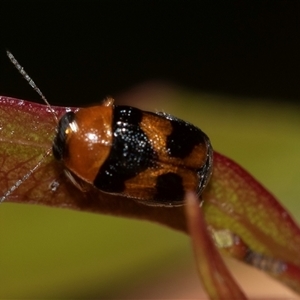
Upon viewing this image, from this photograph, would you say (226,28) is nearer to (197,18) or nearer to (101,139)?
(197,18)

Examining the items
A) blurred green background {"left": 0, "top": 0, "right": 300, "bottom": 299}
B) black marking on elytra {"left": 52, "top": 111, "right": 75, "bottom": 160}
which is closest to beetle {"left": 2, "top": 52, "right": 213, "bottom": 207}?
black marking on elytra {"left": 52, "top": 111, "right": 75, "bottom": 160}

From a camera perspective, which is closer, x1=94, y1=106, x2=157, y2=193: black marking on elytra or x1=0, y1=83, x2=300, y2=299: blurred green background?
x1=94, y1=106, x2=157, y2=193: black marking on elytra

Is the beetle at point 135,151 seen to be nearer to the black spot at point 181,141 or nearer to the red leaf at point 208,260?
the black spot at point 181,141

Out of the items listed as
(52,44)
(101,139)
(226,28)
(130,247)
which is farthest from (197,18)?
(101,139)

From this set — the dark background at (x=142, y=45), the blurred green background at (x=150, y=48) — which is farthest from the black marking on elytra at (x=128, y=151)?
the dark background at (x=142, y=45)

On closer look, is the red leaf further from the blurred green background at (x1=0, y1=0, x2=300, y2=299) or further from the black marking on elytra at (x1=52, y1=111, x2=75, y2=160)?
the blurred green background at (x1=0, y1=0, x2=300, y2=299)

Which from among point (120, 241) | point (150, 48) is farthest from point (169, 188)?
point (150, 48)

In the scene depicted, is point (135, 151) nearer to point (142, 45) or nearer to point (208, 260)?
point (208, 260)
